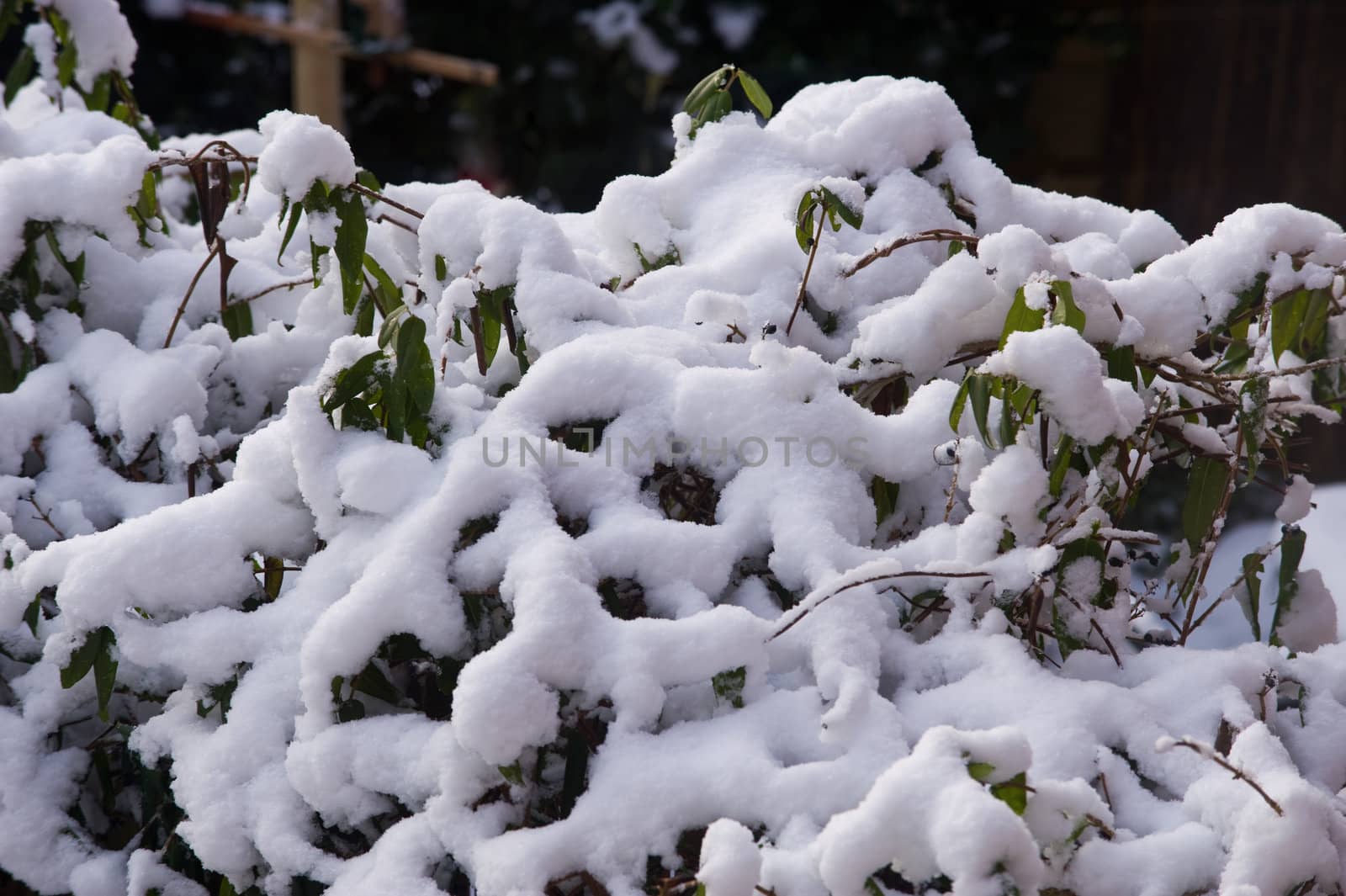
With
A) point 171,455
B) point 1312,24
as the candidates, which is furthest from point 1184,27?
point 171,455

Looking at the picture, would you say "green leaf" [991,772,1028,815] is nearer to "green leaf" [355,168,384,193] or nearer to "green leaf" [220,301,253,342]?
"green leaf" [355,168,384,193]

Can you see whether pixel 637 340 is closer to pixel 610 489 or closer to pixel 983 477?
→ pixel 610 489

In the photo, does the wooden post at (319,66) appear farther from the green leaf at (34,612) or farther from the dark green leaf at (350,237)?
the green leaf at (34,612)

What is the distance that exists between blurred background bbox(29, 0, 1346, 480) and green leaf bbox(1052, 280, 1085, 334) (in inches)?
151

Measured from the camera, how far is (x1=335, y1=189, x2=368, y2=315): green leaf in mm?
1281

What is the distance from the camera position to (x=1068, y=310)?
3.43ft

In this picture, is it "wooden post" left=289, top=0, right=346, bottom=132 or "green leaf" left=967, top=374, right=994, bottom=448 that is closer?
"green leaf" left=967, top=374, right=994, bottom=448

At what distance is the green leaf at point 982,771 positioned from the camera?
0.83 m

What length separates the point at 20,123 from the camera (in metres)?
2.04

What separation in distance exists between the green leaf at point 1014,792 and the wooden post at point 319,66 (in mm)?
3767

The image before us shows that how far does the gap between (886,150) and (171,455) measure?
3.00 ft

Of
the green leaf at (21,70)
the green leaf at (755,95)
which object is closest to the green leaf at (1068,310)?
the green leaf at (755,95)

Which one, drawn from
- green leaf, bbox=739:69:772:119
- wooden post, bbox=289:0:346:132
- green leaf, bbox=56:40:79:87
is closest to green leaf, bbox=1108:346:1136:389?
green leaf, bbox=739:69:772:119

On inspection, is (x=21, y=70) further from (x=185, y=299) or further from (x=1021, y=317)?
(x=1021, y=317)
